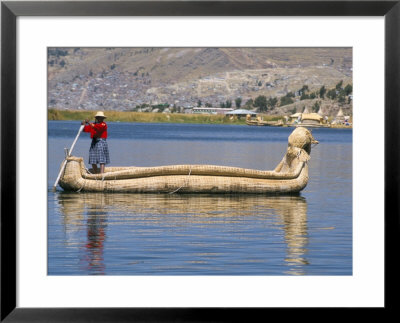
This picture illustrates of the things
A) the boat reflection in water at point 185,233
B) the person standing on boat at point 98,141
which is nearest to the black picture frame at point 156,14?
the boat reflection in water at point 185,233

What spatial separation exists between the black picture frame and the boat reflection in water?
2.85 feet

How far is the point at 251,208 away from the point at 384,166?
5.92 meters

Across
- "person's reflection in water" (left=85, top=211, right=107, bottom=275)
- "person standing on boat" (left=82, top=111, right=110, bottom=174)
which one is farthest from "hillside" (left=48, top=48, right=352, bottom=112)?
"person's reflection in water" (left=85, top=211, right=107, bottom=275)

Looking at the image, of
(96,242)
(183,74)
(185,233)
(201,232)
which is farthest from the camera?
(183,74)

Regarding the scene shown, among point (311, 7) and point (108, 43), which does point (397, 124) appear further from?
point (108, 43)

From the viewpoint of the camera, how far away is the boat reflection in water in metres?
8.55

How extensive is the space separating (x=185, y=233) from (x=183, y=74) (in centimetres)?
629

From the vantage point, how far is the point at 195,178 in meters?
15.1

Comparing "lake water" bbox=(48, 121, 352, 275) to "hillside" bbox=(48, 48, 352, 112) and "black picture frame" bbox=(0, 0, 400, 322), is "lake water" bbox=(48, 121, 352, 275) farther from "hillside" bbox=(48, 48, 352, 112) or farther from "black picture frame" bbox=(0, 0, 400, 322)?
"hillside" bbox=(48, 48, 352, 112)

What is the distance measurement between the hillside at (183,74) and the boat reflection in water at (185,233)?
5.95 ft

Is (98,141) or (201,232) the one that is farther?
(98,141)

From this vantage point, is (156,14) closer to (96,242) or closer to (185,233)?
(96,242)

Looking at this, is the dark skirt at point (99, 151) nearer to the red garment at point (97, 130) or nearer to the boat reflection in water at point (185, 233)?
the red garment at point (97, 130)

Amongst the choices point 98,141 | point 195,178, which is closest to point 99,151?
point 98,141
